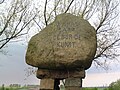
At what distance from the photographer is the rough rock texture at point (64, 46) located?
8461mm

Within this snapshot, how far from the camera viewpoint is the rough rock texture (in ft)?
27.8

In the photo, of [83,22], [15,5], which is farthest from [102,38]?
[83,22]

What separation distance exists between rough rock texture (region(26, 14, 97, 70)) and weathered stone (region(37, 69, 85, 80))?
0.18 meters

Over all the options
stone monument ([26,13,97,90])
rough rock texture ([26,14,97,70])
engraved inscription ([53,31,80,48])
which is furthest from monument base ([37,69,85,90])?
engraved inscription ([53,31,80,48])

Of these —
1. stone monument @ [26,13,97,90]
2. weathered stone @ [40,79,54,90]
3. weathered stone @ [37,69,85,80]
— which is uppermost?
stone monument @ [26,13,97,90]

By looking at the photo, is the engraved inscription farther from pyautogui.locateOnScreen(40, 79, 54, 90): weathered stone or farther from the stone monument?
pyautogui.locateOnScreen(40, 79, 54, 90): weathered stone

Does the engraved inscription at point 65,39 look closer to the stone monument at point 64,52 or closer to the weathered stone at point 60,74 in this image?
the stone monument at point 64,52

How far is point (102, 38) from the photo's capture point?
17234 mm

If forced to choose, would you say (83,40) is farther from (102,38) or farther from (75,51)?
(102,38)

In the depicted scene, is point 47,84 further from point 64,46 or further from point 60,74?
point 64,46

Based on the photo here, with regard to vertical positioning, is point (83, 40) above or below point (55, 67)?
above

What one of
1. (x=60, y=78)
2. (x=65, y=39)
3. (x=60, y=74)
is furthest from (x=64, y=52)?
(x=60, y=78)

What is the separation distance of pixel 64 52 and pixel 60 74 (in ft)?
2.62

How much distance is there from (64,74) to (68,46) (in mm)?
933
